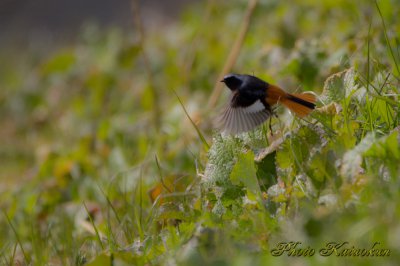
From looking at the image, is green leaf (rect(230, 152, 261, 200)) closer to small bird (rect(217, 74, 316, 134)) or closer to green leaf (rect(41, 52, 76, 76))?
small bird (rect(217, 74, 316, 134))

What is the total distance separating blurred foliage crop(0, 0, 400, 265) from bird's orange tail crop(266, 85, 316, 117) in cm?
5

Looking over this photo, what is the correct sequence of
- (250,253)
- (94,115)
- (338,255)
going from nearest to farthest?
(338,255) → (250,253) → (94,115)

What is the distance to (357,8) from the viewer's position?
3818 millimetres

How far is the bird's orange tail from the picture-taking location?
2.23 m

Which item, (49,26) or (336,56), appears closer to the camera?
(336,56)

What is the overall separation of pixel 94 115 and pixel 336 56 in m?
2.67

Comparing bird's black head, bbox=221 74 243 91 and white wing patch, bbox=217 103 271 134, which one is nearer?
white wing patch, bbox=217 103 271 134

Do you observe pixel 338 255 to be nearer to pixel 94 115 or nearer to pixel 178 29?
pixel 94 115

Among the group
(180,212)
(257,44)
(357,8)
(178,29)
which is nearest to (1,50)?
(178,29)

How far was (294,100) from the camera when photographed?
2279mm

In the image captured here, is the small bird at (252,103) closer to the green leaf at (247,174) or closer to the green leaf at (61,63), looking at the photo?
the green leaf at (247,174)

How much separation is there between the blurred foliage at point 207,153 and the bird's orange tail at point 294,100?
5cm
